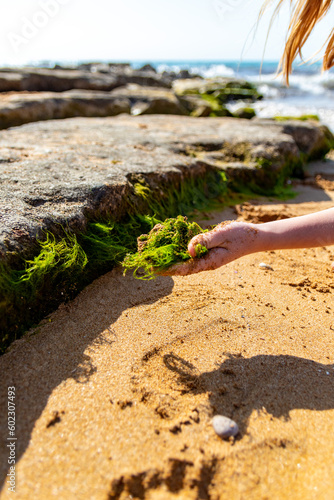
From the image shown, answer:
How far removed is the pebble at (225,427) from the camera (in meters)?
1.40

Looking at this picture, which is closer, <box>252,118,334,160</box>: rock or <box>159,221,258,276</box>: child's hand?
<box>159,221,258,276</box>: child's hand

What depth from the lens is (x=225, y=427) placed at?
1.41 m

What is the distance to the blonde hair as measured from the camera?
186cm

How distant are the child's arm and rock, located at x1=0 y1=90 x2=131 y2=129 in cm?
592

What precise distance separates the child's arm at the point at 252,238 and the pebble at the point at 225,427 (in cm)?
74

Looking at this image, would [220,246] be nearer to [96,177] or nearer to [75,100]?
[96,177]

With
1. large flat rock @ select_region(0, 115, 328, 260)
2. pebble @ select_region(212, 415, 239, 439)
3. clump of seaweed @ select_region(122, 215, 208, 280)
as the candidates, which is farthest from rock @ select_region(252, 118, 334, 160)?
pebble @ select_region(212, 415, 239, 439)

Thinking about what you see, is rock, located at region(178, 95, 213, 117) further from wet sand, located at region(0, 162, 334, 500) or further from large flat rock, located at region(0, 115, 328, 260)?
wet sand, located at region(0, 162, 334, 500)

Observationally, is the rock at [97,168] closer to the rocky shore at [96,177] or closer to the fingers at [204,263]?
the rocky shore at [96,177]

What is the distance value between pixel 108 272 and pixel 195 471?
1466 millimetres

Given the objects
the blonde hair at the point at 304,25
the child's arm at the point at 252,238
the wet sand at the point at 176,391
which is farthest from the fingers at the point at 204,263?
the blonde hair at the point at 304,25

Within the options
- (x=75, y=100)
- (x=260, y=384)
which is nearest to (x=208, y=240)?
(x=260, y=384)

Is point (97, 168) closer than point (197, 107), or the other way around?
point (97, 168)

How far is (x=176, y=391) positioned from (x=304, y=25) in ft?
→ 7.01
